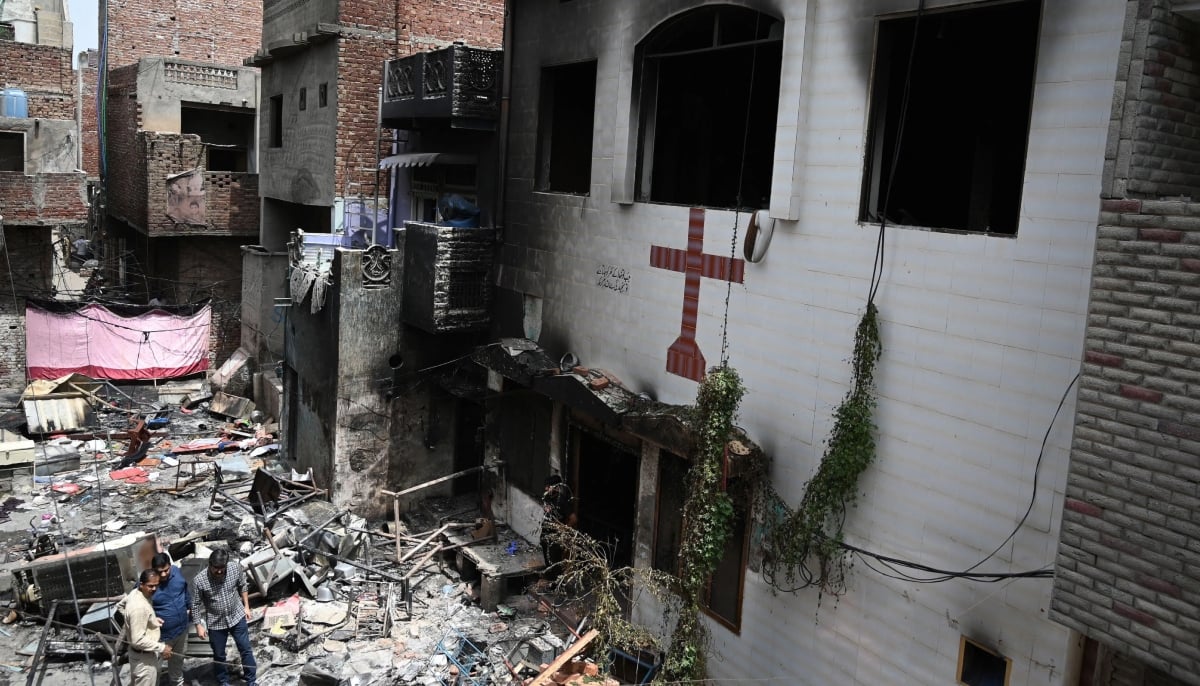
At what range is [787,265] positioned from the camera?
8.91 meters

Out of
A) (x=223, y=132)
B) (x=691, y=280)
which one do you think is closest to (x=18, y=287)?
(x=223, y=132)

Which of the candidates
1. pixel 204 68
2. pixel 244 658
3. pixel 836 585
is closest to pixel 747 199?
pixel 836 585

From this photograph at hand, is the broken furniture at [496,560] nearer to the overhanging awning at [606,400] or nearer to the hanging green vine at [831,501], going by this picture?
the overhanging awning at [606,400]

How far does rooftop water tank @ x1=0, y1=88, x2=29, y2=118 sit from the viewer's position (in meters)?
21.5

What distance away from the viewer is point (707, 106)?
1236 centimetres

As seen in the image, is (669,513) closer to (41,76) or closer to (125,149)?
(41,76)

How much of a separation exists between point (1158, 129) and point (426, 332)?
11415 mm

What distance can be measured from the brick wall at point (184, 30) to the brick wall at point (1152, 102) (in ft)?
117

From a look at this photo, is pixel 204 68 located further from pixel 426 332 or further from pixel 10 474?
pixel 426 332

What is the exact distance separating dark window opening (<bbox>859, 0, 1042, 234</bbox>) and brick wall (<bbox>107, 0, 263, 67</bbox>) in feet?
107

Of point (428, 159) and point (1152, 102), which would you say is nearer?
point (1152, 102)

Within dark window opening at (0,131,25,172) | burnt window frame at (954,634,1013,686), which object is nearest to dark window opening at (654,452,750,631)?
burnt window frame at (954,634,1013,686)

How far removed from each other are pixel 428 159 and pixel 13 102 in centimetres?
1241

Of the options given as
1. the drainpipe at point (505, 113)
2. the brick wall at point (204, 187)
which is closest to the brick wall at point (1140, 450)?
the drainpipe at point (505, 113)
